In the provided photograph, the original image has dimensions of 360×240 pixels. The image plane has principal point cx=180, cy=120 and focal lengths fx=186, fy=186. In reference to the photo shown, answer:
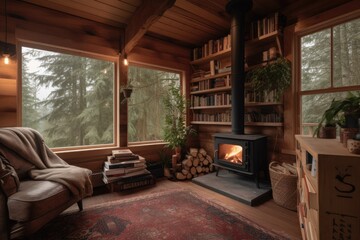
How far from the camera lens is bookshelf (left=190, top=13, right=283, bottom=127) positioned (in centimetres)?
264

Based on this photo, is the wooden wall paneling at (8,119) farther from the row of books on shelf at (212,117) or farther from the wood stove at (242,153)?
the row of books on shelf at (212,117)

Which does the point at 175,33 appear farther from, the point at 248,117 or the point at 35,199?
the point at 35,199

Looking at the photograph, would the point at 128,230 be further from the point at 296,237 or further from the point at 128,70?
the point at 128,70

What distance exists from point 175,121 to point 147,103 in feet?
2.10

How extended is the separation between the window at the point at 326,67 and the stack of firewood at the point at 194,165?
1.63m

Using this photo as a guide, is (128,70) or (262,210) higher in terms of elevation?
(128,70)

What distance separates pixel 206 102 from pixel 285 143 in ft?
5.07

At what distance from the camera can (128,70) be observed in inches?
129

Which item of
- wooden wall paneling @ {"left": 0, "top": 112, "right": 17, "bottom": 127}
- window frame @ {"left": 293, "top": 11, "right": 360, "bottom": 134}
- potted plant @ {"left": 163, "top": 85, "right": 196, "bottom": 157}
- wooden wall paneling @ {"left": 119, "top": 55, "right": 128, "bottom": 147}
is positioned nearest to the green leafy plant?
potted plant @ {"left": 163, "top": 85, "right": 196, "bottom": 157}

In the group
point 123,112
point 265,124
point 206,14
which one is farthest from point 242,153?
point 206,14

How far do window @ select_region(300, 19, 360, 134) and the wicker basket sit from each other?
584mm

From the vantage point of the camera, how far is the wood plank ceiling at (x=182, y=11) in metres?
2.43

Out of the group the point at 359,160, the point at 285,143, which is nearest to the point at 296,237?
the point at 359,160

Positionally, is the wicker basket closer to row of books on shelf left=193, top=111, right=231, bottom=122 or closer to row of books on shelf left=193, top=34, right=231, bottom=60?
row of books on shelf left=193, top=111, right=231, bottom=122
